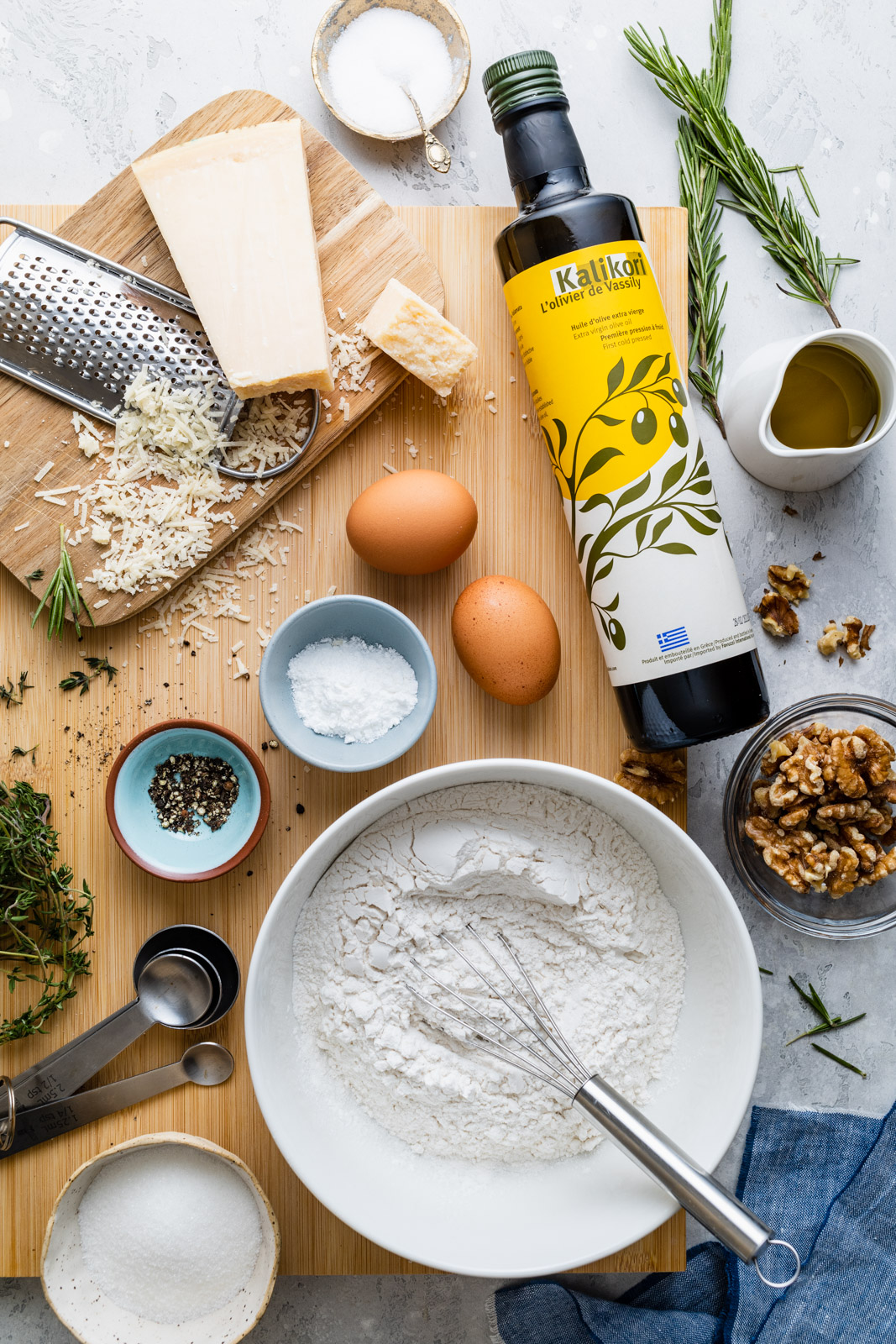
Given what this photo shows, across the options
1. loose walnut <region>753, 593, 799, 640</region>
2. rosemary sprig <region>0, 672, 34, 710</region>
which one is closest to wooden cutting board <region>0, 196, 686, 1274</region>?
rosemary sprig <region>0, 672, 34, 710</region>

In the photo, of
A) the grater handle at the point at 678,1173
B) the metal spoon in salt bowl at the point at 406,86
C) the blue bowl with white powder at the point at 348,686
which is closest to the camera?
the grater handle at the point at 678,1173

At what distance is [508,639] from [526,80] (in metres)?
0.62

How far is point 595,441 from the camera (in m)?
1.01

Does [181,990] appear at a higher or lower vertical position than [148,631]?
lower

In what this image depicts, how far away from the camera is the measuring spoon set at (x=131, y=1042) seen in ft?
3.56

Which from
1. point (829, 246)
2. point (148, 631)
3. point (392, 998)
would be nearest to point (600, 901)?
point (392, 998)

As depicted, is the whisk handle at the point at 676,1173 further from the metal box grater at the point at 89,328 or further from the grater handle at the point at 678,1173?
the metal box grater at the point at 89,328

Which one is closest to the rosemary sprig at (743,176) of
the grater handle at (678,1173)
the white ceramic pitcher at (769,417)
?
the white ceramic pitcher at (769,417)

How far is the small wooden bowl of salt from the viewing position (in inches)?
45.3

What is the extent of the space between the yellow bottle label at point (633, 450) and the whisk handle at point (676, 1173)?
1.50 ft

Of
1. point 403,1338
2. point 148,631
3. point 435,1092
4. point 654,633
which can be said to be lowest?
point 403,1338

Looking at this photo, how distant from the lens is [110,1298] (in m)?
1.07

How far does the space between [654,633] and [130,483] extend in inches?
26.5

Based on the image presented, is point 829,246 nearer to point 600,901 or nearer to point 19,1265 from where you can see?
point 600,901
